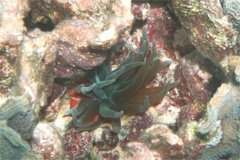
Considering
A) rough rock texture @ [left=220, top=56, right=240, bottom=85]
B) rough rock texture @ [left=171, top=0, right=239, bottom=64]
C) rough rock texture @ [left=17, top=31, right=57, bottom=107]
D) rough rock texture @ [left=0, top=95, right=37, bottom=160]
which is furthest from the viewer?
rough rock texture @ [left=171, top=0, right=239, bottom=64]

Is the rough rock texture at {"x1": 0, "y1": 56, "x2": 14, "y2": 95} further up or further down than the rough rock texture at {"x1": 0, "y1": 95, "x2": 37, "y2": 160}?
further up

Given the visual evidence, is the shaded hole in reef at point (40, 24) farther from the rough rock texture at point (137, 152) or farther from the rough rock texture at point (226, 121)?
the rough rock texture at point (226, 121)

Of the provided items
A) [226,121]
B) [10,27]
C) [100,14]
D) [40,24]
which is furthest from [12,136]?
[226,121]

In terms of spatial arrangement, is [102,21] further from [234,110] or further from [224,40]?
[234,110]

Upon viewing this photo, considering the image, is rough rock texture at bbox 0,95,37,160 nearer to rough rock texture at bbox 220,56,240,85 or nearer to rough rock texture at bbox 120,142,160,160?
rough rock texture at bbox 120,142,160,160

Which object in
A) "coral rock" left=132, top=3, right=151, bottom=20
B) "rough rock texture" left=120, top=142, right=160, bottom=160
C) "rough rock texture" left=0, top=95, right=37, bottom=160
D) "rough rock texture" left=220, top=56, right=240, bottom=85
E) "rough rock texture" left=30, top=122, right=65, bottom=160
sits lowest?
"rough rock texture" left=120, top=142, right=160, bottom=160

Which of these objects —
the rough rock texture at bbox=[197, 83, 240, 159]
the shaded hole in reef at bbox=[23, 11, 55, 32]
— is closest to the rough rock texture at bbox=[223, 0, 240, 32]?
the rough rock texture at bbox=[197, 83, 240, 159]
